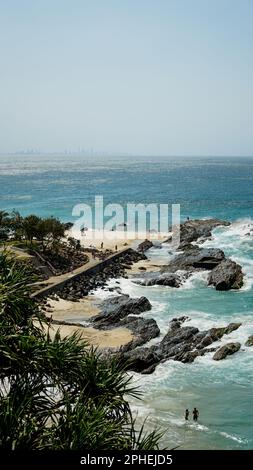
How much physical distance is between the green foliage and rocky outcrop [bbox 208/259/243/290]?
35.6 m

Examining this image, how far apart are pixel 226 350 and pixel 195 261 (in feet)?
83.4

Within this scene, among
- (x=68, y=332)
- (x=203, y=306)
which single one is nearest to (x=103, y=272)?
(x=203, y=306)

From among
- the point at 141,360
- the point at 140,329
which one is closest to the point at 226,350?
the point at 141,360

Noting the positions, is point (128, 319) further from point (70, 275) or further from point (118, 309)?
point (70, 275)

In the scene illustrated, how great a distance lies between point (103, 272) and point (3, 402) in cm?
4240

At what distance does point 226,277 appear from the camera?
49.1 m

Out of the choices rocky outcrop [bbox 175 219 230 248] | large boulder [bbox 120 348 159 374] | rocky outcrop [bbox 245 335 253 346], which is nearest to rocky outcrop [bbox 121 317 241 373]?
large boulder [bbox 120 348 159 374]

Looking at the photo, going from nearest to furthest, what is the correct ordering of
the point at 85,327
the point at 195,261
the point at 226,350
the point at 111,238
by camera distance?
the point at 226,350 < the point at 85,327 < the point at 195,261 < the point at 111,238

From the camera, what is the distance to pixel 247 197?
427 feet

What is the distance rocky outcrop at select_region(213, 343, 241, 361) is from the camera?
31.6 meters

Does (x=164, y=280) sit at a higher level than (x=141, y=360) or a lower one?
higher

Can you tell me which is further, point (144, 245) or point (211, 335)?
point (144, 245)

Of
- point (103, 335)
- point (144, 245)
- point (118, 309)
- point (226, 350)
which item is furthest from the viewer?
point (144, 245)
